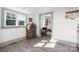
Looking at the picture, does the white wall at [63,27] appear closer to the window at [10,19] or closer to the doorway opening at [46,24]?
the doorway opening at [46,24]

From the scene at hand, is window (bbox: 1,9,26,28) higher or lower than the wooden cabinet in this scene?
higher

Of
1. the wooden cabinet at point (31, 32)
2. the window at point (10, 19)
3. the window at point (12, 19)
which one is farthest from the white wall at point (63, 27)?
the window at point (10, 19)

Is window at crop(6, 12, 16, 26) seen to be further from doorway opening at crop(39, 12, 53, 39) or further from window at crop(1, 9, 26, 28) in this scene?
doorway opening at crop(39, 12, 53, 39)

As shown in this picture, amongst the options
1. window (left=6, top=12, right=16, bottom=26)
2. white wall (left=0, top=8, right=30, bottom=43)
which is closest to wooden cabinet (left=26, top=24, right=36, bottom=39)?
white wall (left=0, top=8, right=30, bottom=43)

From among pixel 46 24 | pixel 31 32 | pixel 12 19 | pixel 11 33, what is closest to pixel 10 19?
pixel 12 19

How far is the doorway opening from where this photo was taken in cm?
170

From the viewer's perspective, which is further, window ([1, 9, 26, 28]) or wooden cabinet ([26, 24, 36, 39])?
wooden cabinet ([26, 24, 36, 39])

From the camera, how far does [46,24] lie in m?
1.72

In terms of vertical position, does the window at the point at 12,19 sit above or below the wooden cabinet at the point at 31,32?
above

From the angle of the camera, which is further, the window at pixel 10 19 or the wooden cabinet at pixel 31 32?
the wooden cabinet at pixel 31 32

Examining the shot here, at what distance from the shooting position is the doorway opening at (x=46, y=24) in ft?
5.57

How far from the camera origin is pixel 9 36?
1586 millimetres
